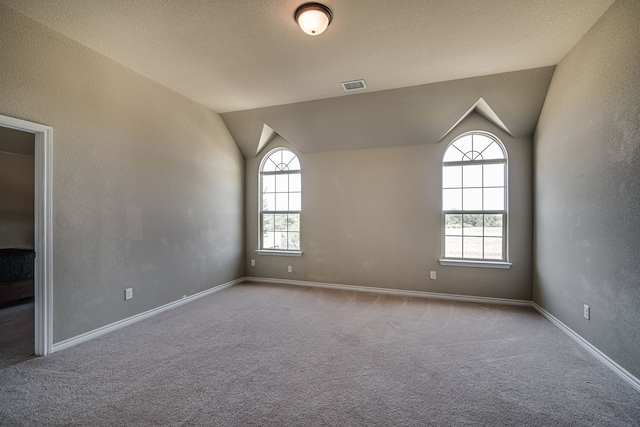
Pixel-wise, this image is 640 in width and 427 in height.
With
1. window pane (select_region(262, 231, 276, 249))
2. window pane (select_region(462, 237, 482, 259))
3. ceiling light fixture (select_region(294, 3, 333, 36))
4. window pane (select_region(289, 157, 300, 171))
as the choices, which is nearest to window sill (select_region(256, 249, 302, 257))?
window pane (select_region(262, 231, 276, 249))

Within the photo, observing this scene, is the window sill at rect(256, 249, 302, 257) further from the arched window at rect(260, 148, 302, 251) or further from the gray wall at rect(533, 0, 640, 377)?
the gray wall at rect(533, 0, 640, 377)

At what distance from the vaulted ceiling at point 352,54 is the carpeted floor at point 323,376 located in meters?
2.73

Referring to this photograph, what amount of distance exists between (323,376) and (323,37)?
9.46 feet

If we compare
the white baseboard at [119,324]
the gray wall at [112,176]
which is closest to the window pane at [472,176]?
the gray wall at [112,176]

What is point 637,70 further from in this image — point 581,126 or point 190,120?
point 190,120

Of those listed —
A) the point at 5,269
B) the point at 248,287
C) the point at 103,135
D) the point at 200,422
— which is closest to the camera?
the point at 200,422

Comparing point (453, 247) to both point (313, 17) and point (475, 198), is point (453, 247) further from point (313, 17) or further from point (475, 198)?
point (313, 17)

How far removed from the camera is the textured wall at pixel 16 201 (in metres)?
4.45

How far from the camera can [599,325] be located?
98.7 inches

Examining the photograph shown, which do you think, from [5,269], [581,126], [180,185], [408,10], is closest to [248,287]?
[180,185]

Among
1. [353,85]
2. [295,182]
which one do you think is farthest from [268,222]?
[353,85]

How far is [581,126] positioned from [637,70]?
2.46 ft

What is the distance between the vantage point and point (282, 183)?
5.30 m

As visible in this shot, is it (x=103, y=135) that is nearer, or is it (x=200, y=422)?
(x=200, y=422)
